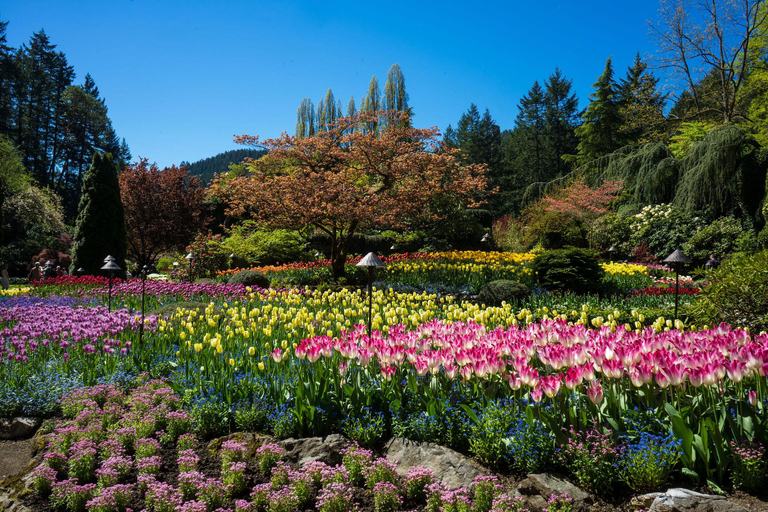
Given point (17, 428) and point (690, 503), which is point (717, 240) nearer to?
point (690, 503)

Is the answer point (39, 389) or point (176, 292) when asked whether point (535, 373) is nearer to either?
point (39, 389)

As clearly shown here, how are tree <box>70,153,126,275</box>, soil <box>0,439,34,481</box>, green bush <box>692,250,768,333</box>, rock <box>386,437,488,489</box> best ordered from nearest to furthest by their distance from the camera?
rock <box>386,437,488,489</box> → soil <box>0,439,34,481</box> → green bush <box>692,250,768,333</box> → tree <box>70,153,126,275</box>

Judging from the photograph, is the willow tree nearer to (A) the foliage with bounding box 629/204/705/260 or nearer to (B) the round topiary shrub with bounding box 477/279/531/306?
(A) the foliage with bounding box 629/204/705/260

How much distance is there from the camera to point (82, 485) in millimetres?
3209

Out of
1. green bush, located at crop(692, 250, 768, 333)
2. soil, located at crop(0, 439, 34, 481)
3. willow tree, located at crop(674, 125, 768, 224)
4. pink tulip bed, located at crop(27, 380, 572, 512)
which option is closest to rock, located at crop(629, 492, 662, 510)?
pink tulip bed, located at crop(27, 380, 572, 512)

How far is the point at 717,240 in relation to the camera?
15.1m

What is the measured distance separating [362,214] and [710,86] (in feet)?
92.9

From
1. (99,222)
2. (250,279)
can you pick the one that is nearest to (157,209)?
(99,222)

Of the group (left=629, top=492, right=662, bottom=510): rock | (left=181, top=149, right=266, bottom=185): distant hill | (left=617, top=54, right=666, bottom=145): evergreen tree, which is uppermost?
(left=181, top=149, right=266, bottom=185): distant hill

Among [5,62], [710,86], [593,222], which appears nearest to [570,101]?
[710,86]

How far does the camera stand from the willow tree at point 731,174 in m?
14.6

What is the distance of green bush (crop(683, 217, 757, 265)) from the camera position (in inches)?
563

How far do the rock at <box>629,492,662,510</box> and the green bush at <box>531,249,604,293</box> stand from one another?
782 cm

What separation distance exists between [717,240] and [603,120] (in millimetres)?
18048
